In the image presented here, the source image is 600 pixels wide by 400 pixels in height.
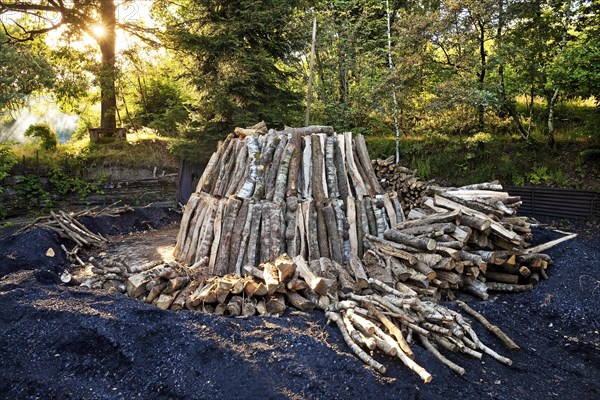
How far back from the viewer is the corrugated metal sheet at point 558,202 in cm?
1014

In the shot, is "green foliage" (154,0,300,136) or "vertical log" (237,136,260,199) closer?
"vertical log" (237,136,260,199)

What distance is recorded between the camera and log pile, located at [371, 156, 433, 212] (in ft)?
26.9

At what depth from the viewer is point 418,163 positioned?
1358cm

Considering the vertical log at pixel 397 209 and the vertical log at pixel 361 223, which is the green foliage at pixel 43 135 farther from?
the vertical log at pixel 397 209

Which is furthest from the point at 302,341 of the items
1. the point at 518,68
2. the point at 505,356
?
the point at 518,68

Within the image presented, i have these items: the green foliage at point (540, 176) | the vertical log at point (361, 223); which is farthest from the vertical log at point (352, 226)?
the green foliage at point (540, 176)

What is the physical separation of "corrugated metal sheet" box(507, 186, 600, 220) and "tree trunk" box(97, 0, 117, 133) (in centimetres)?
1426

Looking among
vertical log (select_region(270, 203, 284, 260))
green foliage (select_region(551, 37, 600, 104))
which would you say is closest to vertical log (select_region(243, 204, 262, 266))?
vertical log (select_region(270, 203, 284, 260))

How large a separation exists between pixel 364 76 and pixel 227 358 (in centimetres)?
1315

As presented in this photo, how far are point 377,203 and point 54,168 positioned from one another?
37.6ft

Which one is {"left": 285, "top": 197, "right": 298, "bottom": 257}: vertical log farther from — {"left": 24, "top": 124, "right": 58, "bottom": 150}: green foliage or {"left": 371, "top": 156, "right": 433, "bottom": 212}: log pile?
{"left": 24, "top": 124, "right": 58, "bottom": 150}: green foliage

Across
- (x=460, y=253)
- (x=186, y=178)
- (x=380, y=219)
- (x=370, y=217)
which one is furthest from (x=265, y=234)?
(x=186, y=178)

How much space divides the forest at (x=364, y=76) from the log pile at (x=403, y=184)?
4.09 m

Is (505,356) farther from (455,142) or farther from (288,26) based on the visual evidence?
(288,26)
